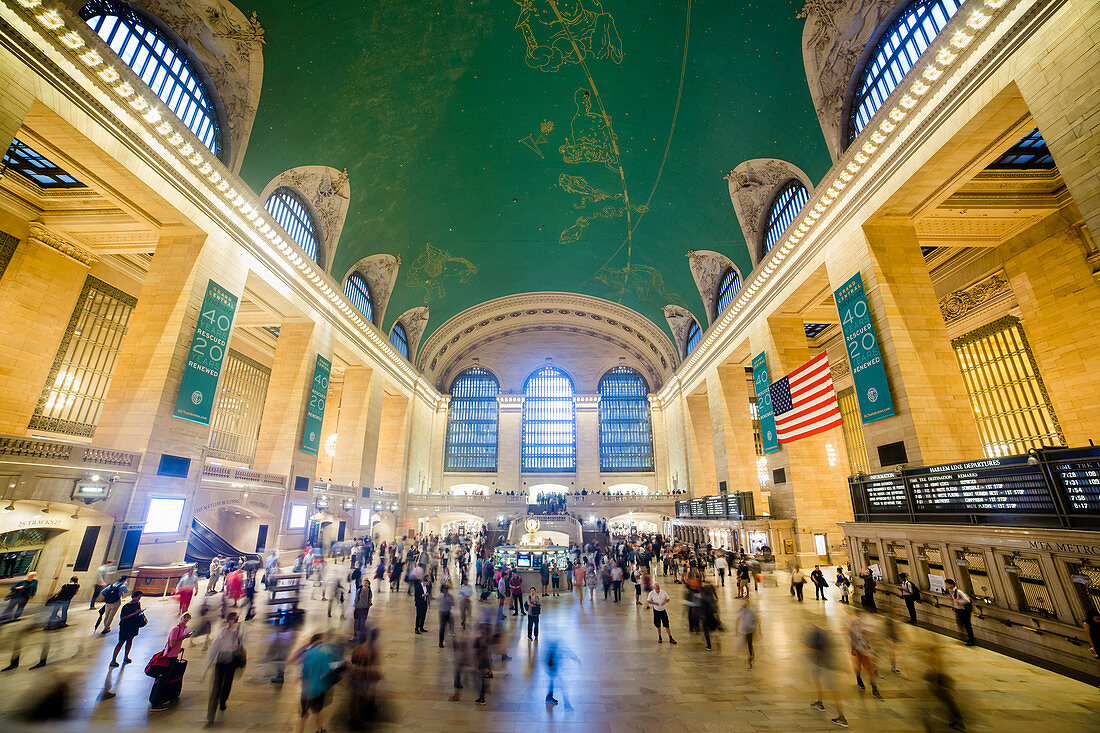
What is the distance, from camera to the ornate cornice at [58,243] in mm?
13461

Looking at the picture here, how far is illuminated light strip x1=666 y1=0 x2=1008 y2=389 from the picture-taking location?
8.57 m

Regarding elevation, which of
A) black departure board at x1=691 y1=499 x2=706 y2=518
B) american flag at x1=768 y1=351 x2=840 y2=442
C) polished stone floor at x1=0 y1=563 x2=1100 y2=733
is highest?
american flag at x1=768 y1=351 x2=840 y2=442

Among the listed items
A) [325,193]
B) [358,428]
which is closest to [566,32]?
[325,193]

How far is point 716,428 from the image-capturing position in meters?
23.4

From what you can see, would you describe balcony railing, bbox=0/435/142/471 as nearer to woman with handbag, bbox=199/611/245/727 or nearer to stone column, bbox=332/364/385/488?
woman with handbag, bbox=199/611/245/727

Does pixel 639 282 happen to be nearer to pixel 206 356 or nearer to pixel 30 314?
pixel 206 356

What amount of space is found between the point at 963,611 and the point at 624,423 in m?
30.5

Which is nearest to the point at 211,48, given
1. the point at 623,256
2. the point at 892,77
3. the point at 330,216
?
the point at 330,216

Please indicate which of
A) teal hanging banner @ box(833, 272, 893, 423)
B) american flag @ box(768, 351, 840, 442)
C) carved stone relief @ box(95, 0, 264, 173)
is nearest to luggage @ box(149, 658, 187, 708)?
carved stone relief @ box(95, 0, 264, 173)

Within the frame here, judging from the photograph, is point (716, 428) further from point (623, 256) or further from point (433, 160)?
point (433, 160)

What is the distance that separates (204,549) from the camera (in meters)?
14.3

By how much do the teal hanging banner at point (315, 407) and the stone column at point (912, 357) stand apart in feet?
64.2

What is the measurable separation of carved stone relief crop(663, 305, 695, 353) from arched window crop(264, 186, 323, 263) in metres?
20.1

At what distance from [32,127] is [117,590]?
9799 millimetres
